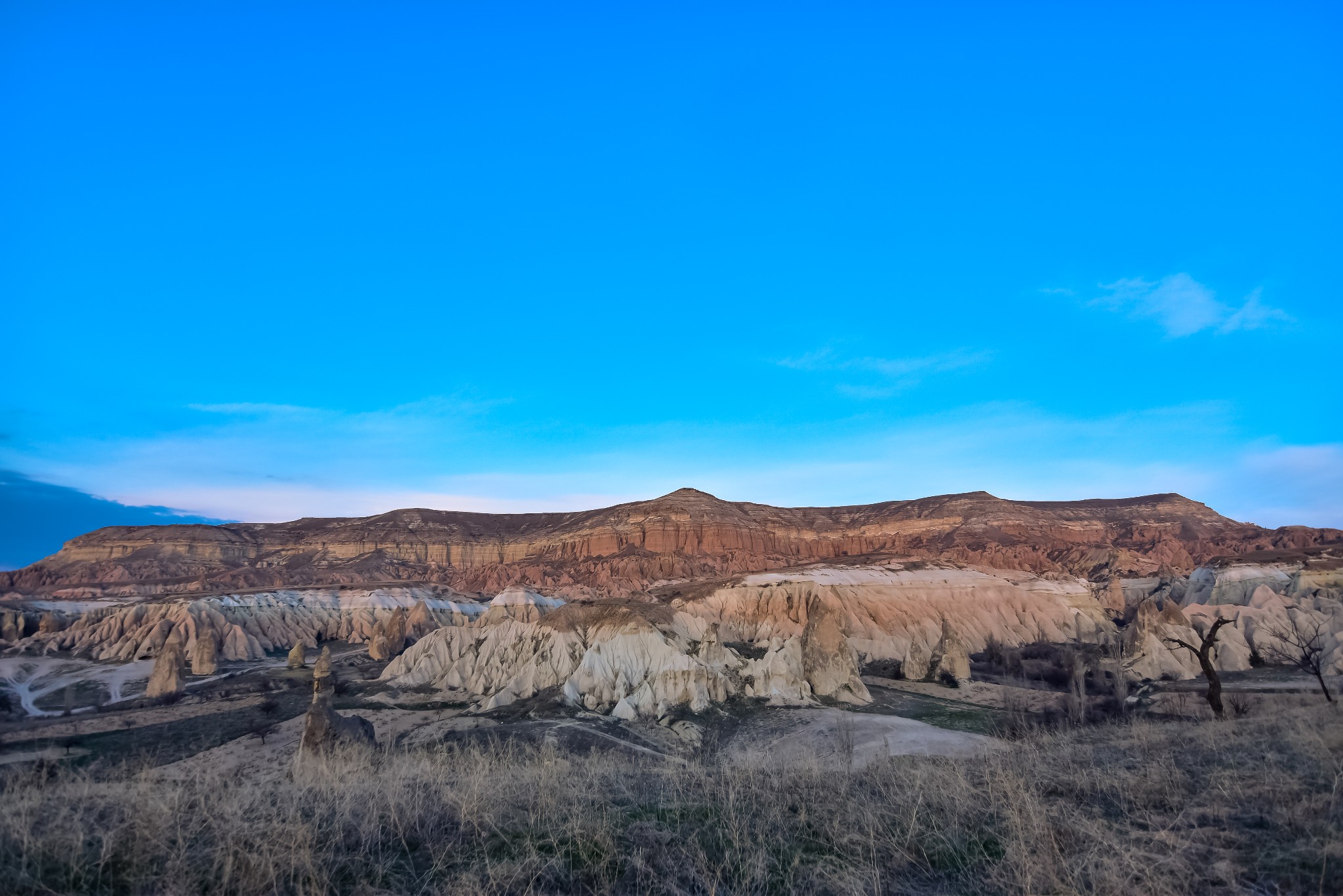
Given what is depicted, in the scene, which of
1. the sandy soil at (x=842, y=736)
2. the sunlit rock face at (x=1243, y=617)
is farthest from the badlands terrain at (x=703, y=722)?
the sunlit rock face at (x=1243, y=617)

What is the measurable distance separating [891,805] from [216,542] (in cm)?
15943

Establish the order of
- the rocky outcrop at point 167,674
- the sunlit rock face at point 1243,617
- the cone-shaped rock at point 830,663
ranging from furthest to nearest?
the sunlit rock face at point 1243,617
the rocky outcrop at point 167,674
the cone-shaped rock at point 830,663

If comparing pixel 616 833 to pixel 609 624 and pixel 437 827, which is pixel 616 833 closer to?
pixel 437 827

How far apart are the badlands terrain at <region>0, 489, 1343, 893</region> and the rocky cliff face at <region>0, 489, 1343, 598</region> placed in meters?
1.72

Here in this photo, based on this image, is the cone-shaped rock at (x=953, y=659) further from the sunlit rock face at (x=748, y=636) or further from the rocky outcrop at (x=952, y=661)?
the sunlit rock face at (x=748, y=636)

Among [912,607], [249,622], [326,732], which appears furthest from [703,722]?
[249,622]

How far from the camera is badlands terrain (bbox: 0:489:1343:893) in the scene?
17.9ft

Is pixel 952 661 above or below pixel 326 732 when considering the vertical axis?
below

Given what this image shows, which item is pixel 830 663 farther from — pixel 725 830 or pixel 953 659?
pixel 725 830

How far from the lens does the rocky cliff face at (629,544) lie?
337 ft

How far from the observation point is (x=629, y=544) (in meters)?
131

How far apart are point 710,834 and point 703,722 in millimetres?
27432

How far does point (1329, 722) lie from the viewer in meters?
11.1

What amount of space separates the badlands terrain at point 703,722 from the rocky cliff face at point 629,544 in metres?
1.72
